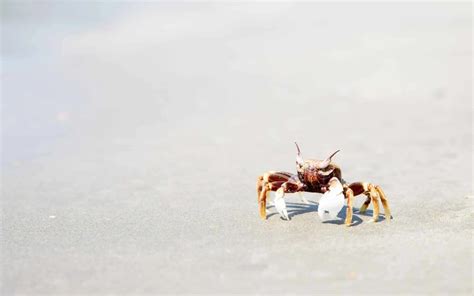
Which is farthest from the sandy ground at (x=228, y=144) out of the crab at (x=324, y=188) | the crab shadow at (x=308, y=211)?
the crab at (x=324, y=188)

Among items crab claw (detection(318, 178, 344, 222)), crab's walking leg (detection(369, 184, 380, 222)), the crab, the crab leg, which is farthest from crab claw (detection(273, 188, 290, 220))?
crab's walking leg (detection(369, 184, 380, 222))

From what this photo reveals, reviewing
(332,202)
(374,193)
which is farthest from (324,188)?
(374,193)

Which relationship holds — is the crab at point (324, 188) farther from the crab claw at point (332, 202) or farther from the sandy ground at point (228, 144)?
the sandy ground at point (228, 144)

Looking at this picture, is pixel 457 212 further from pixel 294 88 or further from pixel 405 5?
pixel 405 5

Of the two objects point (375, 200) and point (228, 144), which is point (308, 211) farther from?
point (228, 144)

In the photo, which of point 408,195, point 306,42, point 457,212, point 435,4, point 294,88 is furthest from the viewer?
point 435,4

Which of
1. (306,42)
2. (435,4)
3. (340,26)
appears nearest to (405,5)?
(435,4)
